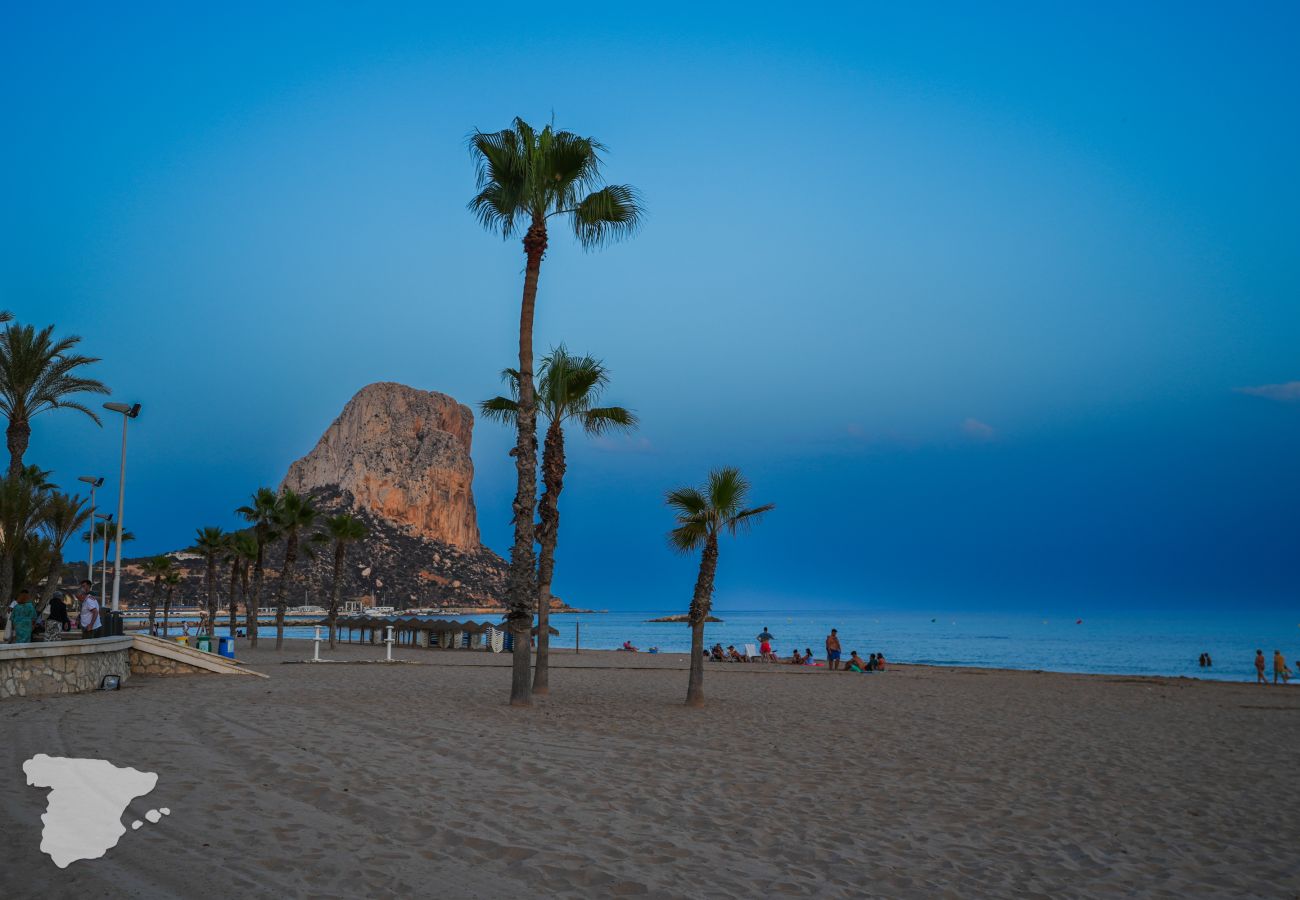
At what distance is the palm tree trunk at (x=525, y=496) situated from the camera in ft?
53.4

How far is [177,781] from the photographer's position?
7.96m

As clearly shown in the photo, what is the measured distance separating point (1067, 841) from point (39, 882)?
23.1 feet

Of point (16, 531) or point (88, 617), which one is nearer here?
point (88, 617)

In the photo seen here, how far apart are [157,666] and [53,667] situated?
5.55 meters

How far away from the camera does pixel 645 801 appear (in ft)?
27.3

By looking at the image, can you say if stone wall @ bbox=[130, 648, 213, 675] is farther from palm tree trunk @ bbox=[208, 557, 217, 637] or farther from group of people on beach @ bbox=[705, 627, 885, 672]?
palm tree trunk @ bbox=[208, 557, 217, 637]

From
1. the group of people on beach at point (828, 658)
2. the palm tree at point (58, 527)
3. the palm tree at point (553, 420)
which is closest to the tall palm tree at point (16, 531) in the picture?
the palm tree at point (58, 527)

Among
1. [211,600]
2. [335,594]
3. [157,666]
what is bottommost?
[157,666]

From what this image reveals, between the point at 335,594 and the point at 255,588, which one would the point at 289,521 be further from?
the point at 335,594

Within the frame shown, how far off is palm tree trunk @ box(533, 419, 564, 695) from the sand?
9.10 feet

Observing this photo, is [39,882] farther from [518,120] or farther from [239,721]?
[518,120]

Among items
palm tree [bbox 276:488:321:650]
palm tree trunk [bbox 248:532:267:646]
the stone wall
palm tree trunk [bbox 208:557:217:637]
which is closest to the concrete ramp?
the stone wall

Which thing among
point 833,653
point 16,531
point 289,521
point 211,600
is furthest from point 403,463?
point 16,531

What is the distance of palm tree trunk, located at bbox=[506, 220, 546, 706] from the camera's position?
16.3 metres
